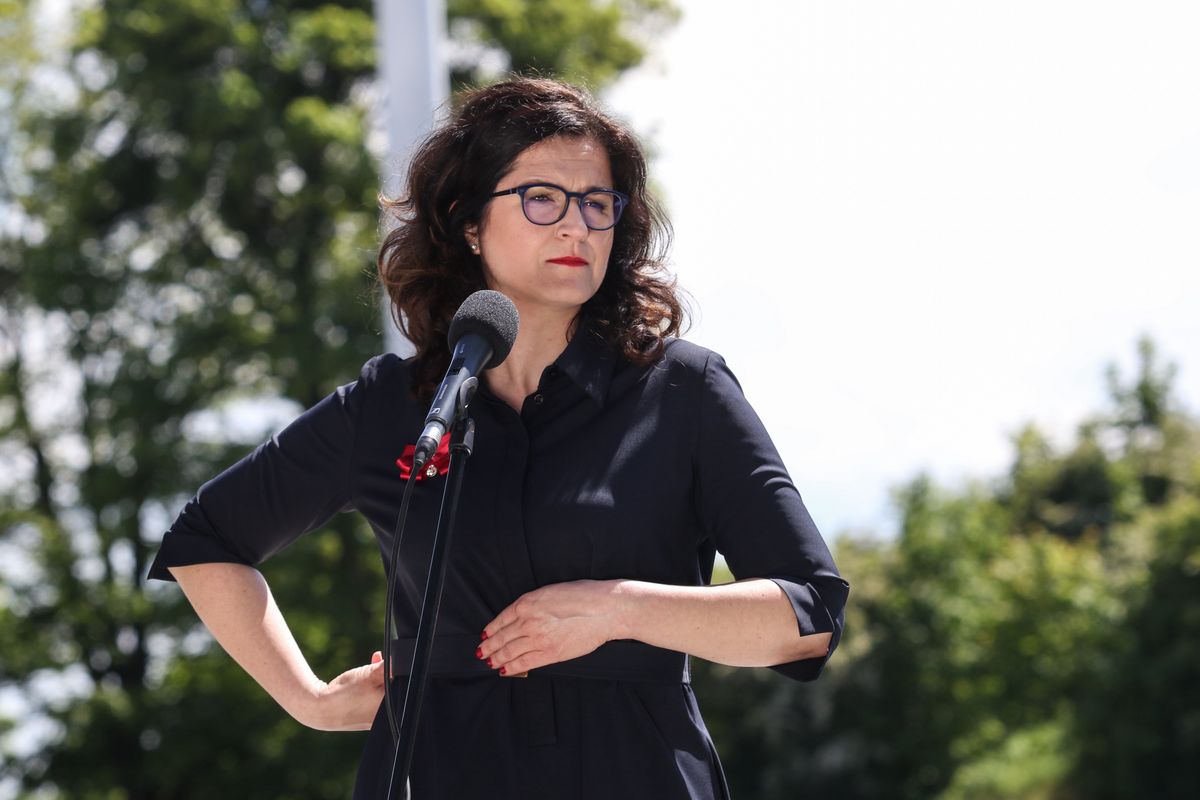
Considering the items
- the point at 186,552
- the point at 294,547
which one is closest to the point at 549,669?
the point at 186,552

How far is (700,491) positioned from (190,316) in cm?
1546

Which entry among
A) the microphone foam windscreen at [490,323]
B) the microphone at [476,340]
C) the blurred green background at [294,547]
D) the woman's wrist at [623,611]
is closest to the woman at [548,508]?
the woman's wrist at [623,611]

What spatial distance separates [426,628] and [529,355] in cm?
66

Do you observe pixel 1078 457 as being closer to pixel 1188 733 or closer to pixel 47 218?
pixel 1188 733

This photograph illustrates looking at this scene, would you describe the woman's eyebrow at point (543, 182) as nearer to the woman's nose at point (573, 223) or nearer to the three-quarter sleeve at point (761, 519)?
the woman's nose at point (573, 223)

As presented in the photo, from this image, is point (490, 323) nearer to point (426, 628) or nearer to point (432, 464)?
point (432, 464)

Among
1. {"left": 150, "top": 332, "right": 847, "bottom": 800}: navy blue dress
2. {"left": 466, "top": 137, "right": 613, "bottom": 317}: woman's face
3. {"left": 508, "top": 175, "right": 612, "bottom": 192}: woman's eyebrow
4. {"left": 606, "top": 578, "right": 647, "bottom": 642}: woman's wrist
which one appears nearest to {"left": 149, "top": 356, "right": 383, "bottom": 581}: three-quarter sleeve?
{"left": 150, "top": 332, "right": 847, "bottom": 800}: navy blue dress

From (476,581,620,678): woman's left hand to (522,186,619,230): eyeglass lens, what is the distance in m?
0.60

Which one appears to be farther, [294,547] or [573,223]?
[294,547]

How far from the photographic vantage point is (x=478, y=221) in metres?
2.52

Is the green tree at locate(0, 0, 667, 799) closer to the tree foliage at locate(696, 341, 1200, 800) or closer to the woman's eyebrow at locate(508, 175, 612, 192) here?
the tree foliage at locate(696, 341, 1200, 800)

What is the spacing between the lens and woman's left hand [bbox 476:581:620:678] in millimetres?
2062

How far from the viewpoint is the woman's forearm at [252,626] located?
246cm

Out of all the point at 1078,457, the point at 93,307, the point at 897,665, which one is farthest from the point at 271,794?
the point at 1078,457
